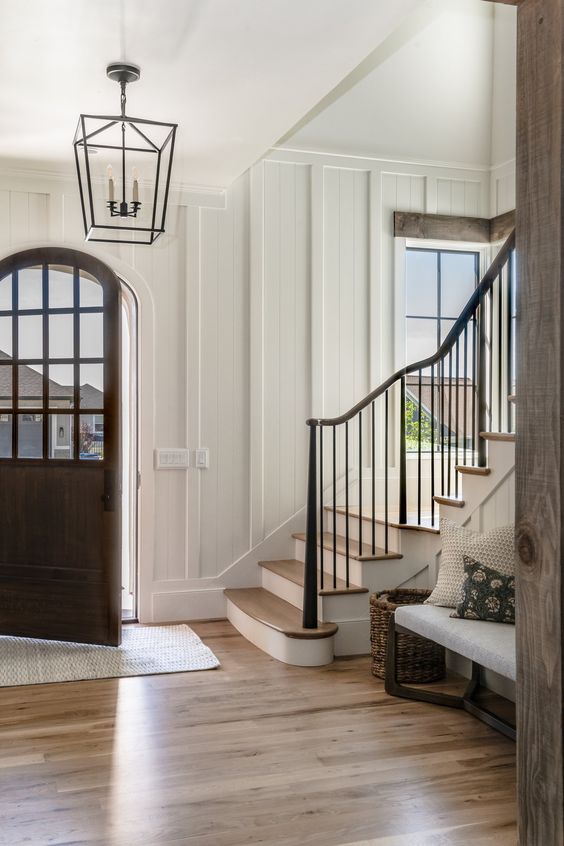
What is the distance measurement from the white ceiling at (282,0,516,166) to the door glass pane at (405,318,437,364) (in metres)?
1.20

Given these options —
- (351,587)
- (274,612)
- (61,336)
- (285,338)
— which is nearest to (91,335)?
(61,336)

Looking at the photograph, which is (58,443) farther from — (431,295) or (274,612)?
(431,295)

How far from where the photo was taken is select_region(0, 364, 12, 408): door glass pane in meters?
5.00

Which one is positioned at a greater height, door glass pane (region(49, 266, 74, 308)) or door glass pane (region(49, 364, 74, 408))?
door glass pane (region(49, 266, 74, 308))

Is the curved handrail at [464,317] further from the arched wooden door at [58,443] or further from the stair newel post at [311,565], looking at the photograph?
the arched wooden door at [58,443]

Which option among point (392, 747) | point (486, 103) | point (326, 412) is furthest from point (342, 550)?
point (486, 103)

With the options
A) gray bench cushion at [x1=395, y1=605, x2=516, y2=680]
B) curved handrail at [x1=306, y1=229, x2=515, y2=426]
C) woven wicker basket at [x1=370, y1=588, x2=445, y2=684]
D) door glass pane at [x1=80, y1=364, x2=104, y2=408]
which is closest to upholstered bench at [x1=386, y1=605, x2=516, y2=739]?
gray bench cushion at [x1=395, y1=605, x2=516, y2=680]

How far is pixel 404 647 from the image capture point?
163 inches

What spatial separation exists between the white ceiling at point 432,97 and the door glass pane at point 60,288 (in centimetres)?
181

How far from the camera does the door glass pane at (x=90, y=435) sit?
4.96 m

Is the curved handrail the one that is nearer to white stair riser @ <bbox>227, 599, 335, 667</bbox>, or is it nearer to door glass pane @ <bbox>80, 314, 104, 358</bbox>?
white stair riser @ <bbox>227, 599, 335, 667</bbox>

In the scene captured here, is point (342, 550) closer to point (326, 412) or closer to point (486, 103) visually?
point (326, 412)

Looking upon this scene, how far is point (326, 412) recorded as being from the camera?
5.80 meters

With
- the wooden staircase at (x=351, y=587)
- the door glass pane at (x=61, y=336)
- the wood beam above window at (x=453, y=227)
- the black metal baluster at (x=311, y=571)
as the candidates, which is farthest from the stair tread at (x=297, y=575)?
the wood beam above window at (x=453, y=227)
